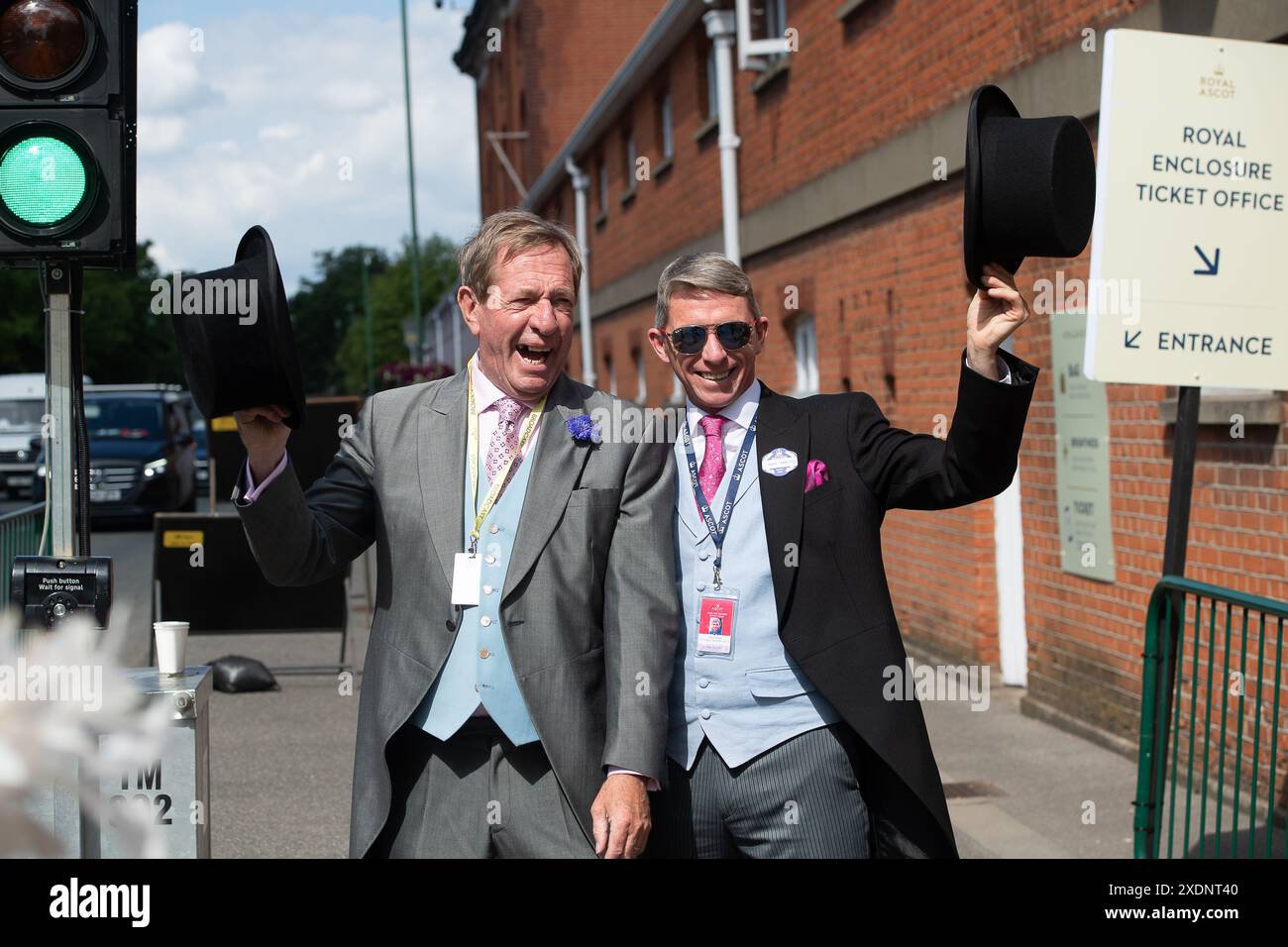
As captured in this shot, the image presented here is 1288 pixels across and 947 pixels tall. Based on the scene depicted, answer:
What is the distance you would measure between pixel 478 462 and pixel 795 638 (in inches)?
28.8

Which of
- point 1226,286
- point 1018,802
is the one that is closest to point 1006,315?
point 1226,286

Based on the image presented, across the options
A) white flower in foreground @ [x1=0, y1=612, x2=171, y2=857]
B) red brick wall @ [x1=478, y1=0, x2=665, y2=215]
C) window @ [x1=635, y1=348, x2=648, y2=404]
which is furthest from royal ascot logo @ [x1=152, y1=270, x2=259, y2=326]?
red brick wall @ [x1=478, y1=0, x2=665, y2=215]

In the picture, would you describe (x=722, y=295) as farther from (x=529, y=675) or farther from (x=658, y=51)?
(x=658, y=51)

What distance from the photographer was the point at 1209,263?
464 centimetres

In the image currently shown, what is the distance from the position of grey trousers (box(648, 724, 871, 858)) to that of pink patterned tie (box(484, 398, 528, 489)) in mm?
704

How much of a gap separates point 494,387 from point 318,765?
17.7 feet

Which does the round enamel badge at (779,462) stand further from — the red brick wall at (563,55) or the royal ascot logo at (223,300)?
the red brick wall at (563,55)

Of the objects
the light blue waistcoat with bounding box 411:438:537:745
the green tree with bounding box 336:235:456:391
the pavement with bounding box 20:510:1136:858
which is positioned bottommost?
the pavement with bounding box 20:510:1136:858

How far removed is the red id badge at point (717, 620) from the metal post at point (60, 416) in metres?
1.68

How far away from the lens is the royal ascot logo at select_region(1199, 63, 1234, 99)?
469cm

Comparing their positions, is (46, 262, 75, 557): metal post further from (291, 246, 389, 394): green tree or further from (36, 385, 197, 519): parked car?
(291, 246, 389, 394): green tree

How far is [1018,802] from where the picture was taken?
22.4 ft

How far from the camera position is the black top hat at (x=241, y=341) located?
96.6 inches

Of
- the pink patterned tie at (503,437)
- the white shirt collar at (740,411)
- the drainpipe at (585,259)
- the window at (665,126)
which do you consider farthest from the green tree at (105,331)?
the pink patterned tie at (503,437)
